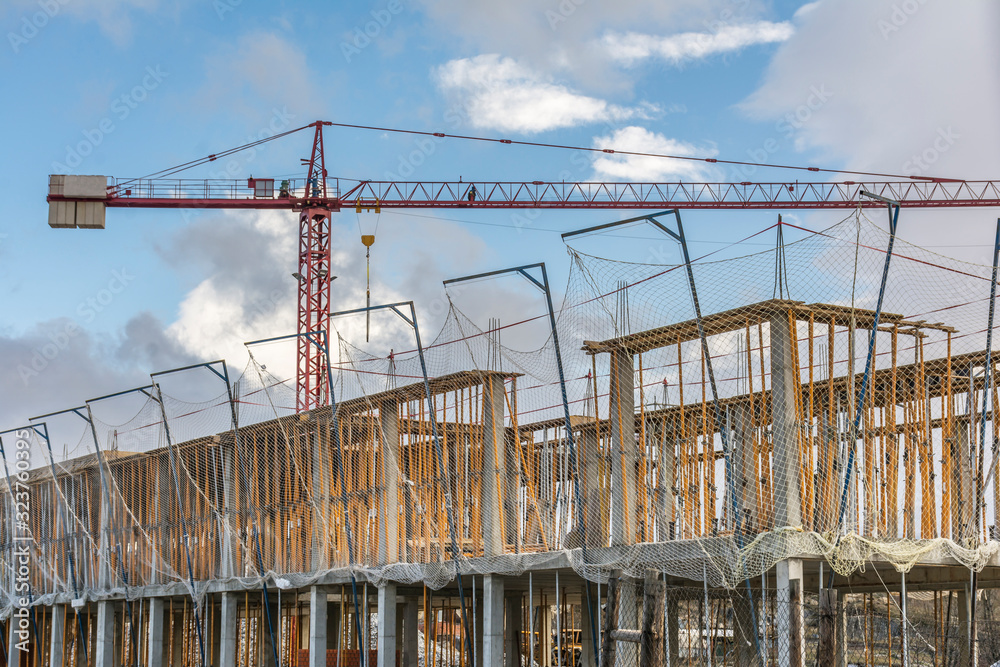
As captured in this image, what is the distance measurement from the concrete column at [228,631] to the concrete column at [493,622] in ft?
37.4

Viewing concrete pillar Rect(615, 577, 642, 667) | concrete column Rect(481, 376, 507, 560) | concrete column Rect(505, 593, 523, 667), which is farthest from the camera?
concrete column Rect(505, 593, 523, 667)

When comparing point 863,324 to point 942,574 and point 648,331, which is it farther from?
point 942,574

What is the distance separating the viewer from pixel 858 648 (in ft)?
156

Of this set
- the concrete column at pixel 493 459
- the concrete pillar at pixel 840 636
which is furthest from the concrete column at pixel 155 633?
the concrete pillar at pixel 840 636

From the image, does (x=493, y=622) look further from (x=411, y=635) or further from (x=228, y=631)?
(x=411, y=635)

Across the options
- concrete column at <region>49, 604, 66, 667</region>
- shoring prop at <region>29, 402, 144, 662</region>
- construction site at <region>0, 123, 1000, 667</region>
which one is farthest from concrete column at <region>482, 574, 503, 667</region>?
concrete column at <region>49, 604, 66, 667</region>

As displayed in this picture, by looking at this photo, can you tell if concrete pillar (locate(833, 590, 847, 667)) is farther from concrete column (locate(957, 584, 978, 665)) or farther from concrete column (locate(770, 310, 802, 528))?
concrete column (locate(770, 310, 802, 528))

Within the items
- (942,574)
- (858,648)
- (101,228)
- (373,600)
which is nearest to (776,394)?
(942,574)

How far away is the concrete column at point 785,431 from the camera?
1938cm

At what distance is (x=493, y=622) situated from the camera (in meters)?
24.5

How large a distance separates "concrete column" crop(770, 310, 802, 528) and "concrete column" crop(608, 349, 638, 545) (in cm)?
341

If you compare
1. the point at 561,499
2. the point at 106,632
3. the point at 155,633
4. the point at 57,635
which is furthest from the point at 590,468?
the point at 57,635

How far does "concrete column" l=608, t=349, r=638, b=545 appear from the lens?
2236cm

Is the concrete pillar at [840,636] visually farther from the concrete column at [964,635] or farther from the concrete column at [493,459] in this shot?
the concrete column at [493,459]
